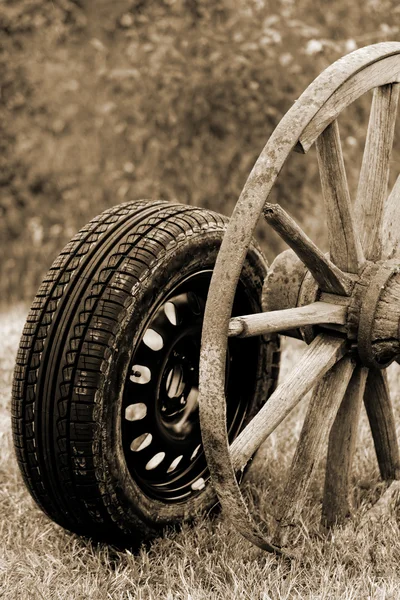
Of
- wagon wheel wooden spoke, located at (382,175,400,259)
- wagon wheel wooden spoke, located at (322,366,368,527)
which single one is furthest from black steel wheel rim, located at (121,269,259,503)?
wagon wheel wooden spoke, located at (382,175,400,259)

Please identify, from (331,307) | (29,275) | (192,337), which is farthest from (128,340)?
(29,275)

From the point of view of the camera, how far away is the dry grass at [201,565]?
2.11 metres

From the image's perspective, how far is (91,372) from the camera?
83.2 inches

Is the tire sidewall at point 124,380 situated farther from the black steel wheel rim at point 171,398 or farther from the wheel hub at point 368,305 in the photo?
the wheel hub at point 368,305

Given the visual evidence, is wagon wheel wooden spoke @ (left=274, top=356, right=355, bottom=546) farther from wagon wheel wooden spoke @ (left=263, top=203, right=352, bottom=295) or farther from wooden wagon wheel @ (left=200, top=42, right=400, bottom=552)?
wagon wheel wooden spoke @ (left=263, top=203, right=352, bottom=295)

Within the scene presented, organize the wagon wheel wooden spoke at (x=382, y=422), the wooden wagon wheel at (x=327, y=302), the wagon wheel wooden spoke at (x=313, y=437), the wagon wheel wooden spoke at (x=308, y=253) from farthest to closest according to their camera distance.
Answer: the wagon wheel wooden spoke at (x=382, y=422), the wagon wheel wooden spoke at (x=313, y=437), the wagon wheel wooden spoke at (x=308, y=253), the wooden wagon wheel at (x=327, y=302)

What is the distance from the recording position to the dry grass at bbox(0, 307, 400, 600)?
83.0 inches

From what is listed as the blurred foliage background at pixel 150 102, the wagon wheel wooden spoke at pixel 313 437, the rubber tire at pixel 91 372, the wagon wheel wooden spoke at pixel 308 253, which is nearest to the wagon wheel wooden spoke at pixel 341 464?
the wagon wheel wooden spoke at pixel 313 437

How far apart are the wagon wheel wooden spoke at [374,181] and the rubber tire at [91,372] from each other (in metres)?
0.56

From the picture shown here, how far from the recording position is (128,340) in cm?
218

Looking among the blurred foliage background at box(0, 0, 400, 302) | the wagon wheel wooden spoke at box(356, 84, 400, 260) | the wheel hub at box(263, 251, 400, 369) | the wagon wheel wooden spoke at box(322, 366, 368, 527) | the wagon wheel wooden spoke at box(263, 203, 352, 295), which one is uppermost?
the blurred foliage background at box(0, 0, 400, 302)

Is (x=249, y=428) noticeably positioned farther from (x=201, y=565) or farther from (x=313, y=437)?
(x=201, y=565)

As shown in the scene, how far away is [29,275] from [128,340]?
5466mm

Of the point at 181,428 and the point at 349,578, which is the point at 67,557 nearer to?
the point at 181,428
